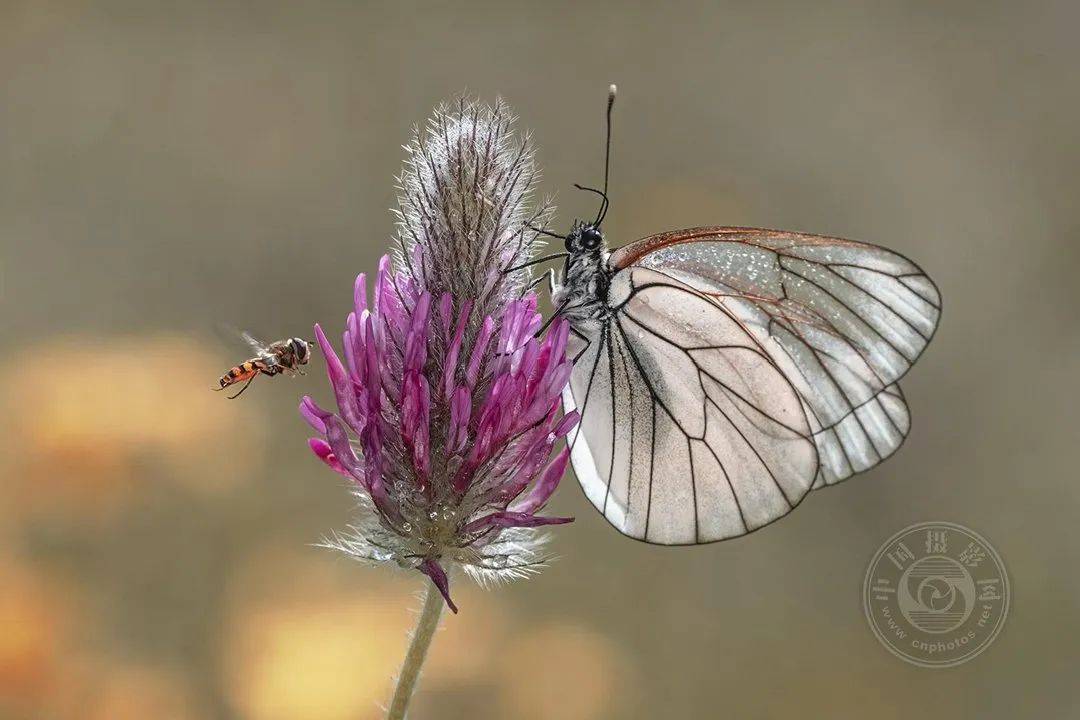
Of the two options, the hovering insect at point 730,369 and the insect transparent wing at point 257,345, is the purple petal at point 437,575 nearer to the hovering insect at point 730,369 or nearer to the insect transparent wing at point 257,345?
the hovering insect at point 730,369

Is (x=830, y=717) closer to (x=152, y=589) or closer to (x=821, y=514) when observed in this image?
(x=821, y=514)

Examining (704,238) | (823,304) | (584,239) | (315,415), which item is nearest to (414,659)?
(315,415)

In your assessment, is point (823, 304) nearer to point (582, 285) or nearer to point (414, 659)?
point (582, 285)

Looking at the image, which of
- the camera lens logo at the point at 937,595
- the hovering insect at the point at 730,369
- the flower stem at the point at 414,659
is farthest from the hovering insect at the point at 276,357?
the camera lens logo at the point at 937,595

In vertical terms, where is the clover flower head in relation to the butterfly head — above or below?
below

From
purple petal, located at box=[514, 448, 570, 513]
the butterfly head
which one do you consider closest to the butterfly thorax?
the butterfly head

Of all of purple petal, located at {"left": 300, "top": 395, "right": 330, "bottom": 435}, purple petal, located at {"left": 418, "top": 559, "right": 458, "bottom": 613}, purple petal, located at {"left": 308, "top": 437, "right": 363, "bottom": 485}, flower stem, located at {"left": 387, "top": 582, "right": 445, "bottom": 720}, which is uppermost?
purple petal, located at {"left": 300, "top": 395, "right": 330, "bottom": 435}

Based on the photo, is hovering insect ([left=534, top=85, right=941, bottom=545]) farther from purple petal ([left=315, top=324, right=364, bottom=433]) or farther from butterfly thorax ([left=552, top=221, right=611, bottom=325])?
purple petal ([left=315, top=324, right=364, bottom=433])
